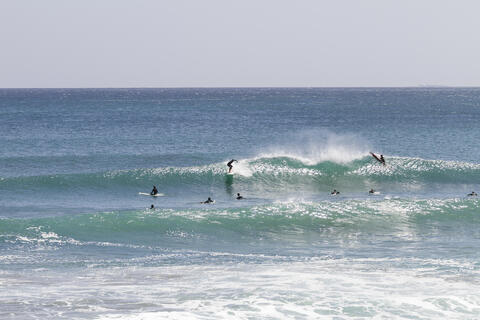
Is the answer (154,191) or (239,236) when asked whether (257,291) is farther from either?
(154,191)

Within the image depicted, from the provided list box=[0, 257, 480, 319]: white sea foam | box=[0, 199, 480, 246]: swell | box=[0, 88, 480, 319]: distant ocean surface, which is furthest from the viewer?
box=[0, 199, 480, 246]: swell

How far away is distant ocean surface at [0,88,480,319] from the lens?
1612cm

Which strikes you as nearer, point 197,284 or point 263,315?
point 263,315

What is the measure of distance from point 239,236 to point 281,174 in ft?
54.6

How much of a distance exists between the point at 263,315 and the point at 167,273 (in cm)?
485

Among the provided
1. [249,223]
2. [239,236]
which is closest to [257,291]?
[239,236]

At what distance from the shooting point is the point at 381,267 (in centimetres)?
2011

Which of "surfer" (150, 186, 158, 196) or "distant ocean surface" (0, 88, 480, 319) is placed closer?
"distant ocean surface" (0, 88, 480, 319)

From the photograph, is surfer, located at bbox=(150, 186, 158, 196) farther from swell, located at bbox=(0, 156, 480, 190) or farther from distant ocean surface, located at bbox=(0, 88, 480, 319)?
swell, located at bbox=(0, 156, 480, 190)

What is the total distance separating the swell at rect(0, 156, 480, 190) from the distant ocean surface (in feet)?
0.42

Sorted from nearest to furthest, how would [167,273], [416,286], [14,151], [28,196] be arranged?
[416,286]
[167,273]
[28,196]
[14,151]

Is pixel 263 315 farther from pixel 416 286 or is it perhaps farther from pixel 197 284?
pixel 416 286

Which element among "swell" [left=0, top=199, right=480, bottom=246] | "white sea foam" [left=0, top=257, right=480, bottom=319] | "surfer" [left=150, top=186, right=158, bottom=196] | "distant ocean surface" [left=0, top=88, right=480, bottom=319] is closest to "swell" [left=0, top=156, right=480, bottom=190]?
"distant ocean surface" [left=0, top=88, right=480, bottom=319]

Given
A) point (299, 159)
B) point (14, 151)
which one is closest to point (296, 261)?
point (299, 159)
